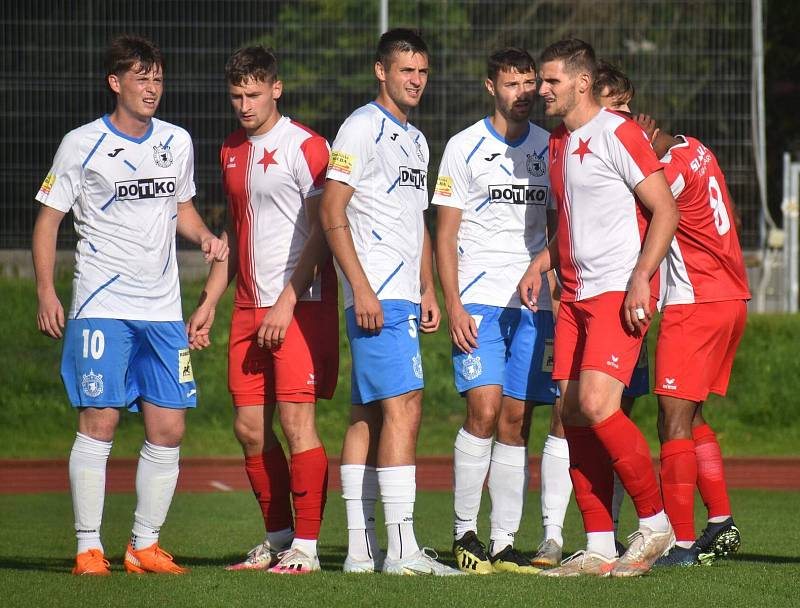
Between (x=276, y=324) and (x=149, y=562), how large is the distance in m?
1.28

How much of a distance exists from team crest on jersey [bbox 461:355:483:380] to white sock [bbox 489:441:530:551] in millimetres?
462

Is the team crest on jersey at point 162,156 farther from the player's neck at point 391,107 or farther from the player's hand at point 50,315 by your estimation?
the player's neck at point 391,107

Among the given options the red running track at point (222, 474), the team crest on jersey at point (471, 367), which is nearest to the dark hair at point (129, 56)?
the team crest on jersey at point (471, 367)

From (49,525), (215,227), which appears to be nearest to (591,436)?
(49,525)

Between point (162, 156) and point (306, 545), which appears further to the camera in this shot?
point (162, 156)

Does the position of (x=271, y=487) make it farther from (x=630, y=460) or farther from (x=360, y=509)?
(x=630, y=460)

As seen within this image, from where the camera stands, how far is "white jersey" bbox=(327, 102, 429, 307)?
6.11 meters

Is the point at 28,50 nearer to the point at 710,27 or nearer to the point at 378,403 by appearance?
the point at 710,27

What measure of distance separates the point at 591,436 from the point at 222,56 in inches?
378

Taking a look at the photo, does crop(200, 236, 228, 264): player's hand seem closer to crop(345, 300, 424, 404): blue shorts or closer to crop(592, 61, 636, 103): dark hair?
crop(345, 300, 424, 404): blue shorts

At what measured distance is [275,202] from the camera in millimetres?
6492

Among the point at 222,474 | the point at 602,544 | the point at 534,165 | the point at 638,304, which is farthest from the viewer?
the point at 222,474

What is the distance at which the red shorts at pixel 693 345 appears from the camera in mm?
6602

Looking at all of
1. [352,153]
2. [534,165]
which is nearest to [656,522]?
[534,165]
